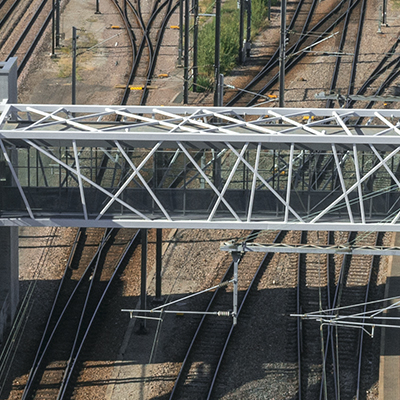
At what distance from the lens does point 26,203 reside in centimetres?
2278

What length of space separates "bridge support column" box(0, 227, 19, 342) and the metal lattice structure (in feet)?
8.29

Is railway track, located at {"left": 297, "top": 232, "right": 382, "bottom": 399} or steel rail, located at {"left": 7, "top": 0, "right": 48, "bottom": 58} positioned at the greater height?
steel rail, located at {"left": 7, "top": 0, "right": 48, "bottom": 58}

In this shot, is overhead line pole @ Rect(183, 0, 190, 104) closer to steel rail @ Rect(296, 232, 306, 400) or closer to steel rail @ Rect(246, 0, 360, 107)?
steel rail @ Rect(246, 0, 360, 107)

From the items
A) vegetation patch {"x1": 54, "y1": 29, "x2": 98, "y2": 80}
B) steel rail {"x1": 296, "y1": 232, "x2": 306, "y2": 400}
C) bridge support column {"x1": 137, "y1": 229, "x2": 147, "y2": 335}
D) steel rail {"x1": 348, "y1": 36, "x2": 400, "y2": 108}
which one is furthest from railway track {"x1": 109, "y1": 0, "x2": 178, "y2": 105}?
bridge support column {"x1": 137, "y1": 229, "x2": 147, "y2": 335}

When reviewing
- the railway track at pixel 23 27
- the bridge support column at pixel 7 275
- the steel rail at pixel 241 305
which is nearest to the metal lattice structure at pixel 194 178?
the bridge support column at pixel 7 275

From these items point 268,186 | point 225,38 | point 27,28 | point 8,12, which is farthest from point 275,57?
point 268,186

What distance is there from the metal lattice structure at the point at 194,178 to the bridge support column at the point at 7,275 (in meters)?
2.53

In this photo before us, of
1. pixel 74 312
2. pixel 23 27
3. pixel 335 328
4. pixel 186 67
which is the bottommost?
pixel 74 312

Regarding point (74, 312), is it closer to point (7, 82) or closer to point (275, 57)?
point (7, 82)

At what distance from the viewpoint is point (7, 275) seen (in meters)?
26.7

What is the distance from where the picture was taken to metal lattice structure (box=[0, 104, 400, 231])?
22.3 m

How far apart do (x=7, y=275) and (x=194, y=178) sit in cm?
639

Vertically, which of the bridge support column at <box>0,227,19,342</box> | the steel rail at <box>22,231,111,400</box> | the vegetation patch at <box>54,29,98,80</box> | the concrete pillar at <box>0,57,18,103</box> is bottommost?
the steel rail at <box>22,231,111,400</box>

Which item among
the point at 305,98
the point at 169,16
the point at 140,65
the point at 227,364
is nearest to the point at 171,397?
the point at 227,364
